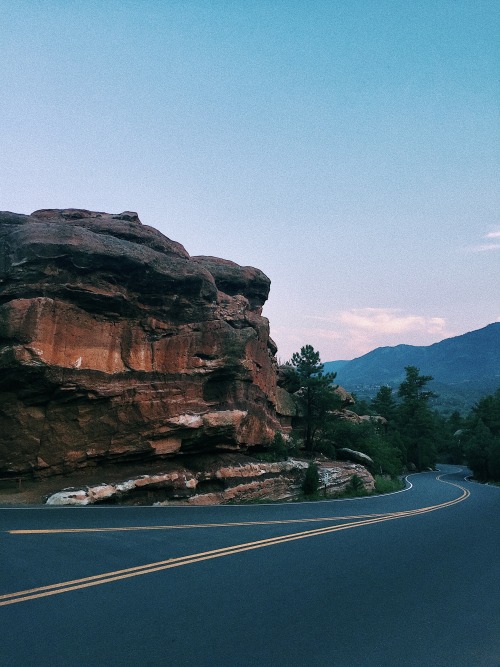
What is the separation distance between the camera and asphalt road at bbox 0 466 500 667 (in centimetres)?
466

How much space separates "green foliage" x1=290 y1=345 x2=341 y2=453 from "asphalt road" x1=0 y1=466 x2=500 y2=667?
80.3 feet

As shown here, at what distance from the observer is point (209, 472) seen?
22031 millimetres

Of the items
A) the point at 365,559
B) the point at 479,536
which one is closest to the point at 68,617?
the point at 365,559

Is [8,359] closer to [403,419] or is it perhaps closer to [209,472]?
[209,472]

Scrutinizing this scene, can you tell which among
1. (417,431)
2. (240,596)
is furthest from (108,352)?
(417,431)

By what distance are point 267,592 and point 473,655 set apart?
2.46m

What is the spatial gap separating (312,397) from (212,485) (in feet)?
52.5

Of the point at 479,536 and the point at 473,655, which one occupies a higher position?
the point at 473,655

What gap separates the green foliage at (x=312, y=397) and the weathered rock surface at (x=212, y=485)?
8864 millimetres

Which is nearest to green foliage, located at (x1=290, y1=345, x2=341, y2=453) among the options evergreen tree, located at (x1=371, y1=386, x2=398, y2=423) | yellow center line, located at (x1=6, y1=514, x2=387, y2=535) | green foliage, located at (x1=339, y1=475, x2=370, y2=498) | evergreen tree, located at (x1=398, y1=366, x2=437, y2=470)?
green foliage, located at (x1=339, y1=475, x2=370, y2=498)

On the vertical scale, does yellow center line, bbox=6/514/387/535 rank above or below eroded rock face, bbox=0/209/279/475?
below

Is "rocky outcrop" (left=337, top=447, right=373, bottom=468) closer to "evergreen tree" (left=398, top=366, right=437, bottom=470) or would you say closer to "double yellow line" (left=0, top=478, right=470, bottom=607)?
"double yellow line" (left=0, top=478, right=470, bottom=607)

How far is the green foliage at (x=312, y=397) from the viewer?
118 feet

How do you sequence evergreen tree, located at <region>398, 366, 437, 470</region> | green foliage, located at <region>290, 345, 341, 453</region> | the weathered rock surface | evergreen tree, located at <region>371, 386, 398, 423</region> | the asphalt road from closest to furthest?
the asphalt road, the weathered rock surface, green foliage, located at <region>290, 345, 341, 453</region>, evergreen tree, located at <region>398, 366, 437, 470</region>, evergreen tree, located at <region>371, 386, 398, 423</region>
